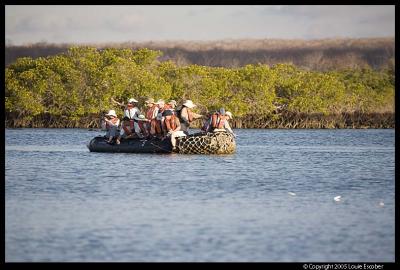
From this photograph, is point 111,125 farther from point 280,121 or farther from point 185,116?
point 280,121

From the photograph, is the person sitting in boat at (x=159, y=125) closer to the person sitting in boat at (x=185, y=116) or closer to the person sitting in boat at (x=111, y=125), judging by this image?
the person sitting in boat at (x=185, y=116)

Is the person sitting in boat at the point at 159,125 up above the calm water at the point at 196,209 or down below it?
above

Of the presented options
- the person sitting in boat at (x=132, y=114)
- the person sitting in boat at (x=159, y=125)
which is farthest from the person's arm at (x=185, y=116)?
the person sitting in boat at (x=132, y=114)

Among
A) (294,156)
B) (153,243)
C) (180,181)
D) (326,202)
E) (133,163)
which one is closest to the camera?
(153,243)

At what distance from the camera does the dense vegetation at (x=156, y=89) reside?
7188 centimetres

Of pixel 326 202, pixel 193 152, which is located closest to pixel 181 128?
pixel 193 152

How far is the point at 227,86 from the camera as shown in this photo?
80.1 metres

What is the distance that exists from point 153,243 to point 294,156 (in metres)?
19.6

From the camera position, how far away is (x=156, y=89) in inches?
2820

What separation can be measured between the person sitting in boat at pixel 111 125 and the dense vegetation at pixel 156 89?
3801 centimetres

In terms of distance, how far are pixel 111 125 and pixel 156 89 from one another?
39.2 meters

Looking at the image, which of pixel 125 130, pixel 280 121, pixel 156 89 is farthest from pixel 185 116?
pixel 280 121

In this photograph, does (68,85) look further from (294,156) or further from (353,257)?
(353,257)
